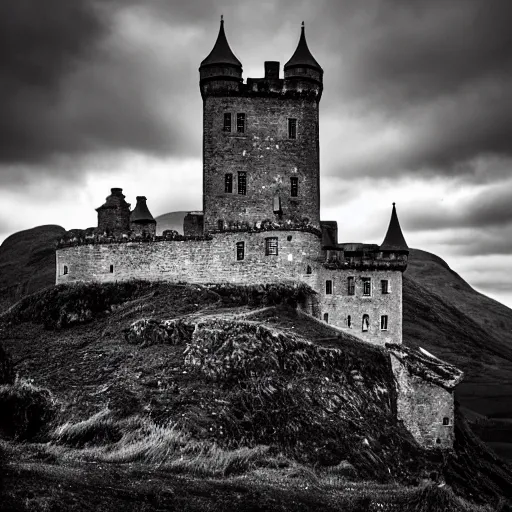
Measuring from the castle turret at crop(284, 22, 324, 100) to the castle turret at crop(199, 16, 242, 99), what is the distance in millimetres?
4555

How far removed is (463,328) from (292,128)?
303 feet

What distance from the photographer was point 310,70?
7494 centimetres

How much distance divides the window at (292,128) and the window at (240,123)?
4184mm

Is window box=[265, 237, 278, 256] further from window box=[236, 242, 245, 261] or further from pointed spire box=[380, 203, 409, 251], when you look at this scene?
pointed spire box=[380, 203, 409, 251]

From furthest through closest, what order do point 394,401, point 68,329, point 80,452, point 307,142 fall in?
point 307,142 → point 68,329 → point 394,401 → point 80,452

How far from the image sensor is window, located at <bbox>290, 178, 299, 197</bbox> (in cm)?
7312

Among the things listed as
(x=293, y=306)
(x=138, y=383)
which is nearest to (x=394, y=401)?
(x=293, y=306)

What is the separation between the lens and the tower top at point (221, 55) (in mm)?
73812

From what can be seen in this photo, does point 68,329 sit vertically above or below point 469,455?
above

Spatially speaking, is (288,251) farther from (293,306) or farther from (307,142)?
(307,142)

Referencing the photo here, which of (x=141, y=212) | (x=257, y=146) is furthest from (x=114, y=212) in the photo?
(x=257, y=146)

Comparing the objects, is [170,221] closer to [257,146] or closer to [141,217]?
[141,217]

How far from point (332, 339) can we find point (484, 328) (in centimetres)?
11382

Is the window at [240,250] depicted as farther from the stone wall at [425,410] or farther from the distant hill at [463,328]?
the distant hill at [463,328]
